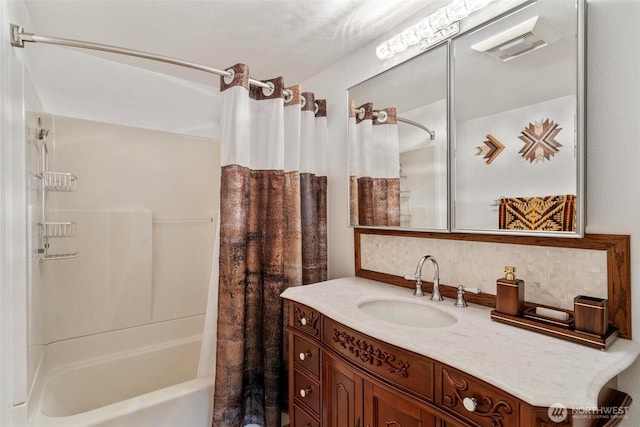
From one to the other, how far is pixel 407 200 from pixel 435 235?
0.78ft

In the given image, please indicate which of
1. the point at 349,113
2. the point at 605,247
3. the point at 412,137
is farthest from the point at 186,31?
the point at 605,247

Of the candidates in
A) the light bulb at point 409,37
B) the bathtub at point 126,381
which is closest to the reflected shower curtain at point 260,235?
the bathtub at point 126,381

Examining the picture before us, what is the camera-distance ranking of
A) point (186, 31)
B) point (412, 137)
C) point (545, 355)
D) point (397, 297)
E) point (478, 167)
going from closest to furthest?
1. point (545, 355)
2. point (478, 167)
3. point (397, 297)
4. point (412, 137)
5. point (186, 31)

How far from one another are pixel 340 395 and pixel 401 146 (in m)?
1.22

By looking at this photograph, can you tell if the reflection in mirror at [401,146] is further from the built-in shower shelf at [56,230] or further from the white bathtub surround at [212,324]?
the built-in shower shelf at [56,230]

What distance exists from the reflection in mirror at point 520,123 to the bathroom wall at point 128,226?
2138mm

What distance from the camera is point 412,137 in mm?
1600

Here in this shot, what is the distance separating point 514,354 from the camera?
33.8 inches

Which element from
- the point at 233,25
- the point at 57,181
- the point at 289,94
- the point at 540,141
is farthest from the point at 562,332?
the point at 57,181

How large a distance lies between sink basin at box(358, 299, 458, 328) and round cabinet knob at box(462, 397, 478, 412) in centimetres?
49

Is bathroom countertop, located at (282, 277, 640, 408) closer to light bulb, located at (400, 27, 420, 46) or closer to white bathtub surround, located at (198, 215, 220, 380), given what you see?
white bathtub surround, located at (198, 215, 220, 380)

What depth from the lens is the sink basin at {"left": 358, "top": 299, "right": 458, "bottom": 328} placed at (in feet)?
4.37

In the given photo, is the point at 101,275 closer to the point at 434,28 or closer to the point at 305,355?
the point at 305,355

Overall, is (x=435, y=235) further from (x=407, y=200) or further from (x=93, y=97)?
(x=93, y=97)
